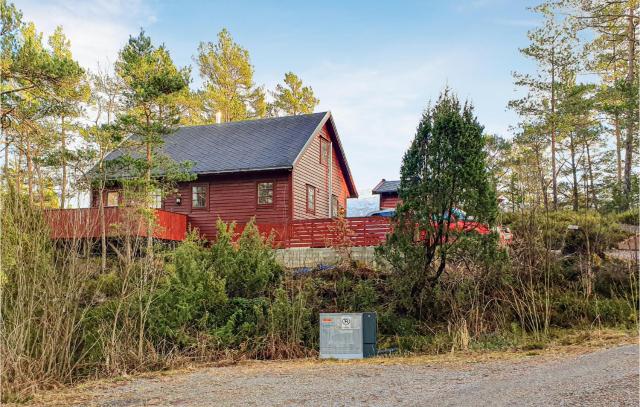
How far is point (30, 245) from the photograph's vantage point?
26.0 feet

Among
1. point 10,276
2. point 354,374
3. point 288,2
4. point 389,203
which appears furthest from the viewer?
point 389,203

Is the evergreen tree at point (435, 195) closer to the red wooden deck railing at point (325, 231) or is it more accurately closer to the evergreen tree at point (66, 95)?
the red wooden deck railing at point (325, 231)

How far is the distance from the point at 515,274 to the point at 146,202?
34.7 ft

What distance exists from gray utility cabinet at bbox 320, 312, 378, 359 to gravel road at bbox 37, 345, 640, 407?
2.61 feet

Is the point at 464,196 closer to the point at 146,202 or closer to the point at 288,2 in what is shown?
the point at 288,2

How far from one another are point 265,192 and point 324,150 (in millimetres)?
4457

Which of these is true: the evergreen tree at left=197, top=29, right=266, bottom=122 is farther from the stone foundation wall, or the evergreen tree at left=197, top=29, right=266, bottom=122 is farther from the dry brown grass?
the dry brown grass

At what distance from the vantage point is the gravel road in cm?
541

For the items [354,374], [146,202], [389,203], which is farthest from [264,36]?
[389,203]

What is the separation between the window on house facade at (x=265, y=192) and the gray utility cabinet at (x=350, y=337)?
12.4m

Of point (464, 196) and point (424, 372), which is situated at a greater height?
point (464, 196)

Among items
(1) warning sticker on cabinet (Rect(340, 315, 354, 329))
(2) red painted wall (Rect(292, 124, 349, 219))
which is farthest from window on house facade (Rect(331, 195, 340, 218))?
(1) warning sticker on cabinet (Rect(340, 315, 354, 329))

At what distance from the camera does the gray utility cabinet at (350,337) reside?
895cm

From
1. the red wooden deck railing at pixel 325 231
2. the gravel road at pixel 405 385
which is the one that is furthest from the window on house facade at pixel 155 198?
the gravel road at pixel 405 385
